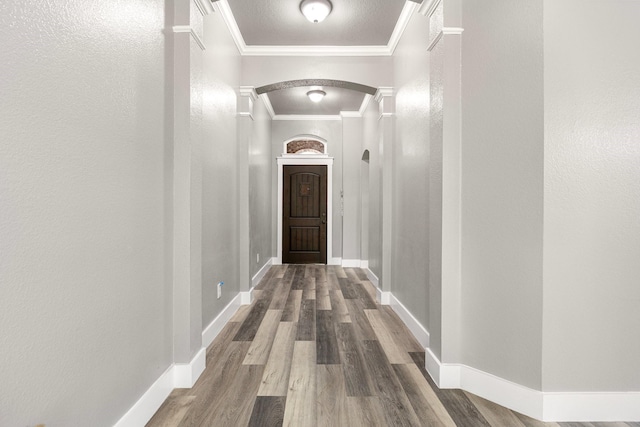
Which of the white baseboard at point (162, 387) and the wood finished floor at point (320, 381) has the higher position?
the white baseboard at point (162, 387)

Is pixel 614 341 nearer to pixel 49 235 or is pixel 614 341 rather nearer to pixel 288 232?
pixel 49 235

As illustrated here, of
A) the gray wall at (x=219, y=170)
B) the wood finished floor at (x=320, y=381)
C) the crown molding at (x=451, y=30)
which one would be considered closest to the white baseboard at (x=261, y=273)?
the gray wall at (x=219, y=170)

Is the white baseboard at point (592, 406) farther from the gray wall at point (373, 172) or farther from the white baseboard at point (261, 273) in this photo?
the white baseboard at point (261, 273)

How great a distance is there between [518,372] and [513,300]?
0.38 metres

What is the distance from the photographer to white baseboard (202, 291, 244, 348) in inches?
105

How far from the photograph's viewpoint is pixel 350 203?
21.5 ft

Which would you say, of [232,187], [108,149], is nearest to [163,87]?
[108,149]

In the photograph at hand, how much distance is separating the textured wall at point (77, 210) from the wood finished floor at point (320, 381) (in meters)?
0.44

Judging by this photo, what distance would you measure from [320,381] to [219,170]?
6.27 feet

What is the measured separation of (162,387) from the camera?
1920mm

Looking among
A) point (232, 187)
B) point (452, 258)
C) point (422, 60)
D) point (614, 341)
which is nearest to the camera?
point (614, 341)

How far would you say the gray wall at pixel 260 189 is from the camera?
14.7ft

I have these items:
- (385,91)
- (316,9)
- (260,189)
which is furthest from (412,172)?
(260,189)

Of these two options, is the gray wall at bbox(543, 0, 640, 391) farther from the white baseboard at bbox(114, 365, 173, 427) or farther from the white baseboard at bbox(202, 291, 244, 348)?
the white baseboard at bbox(202, 291, 244, 348)
